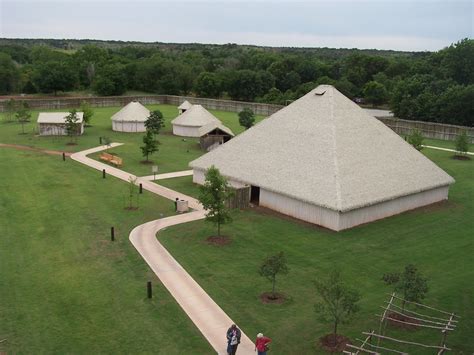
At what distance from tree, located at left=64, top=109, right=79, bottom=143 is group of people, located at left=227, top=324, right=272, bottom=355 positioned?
148 ft

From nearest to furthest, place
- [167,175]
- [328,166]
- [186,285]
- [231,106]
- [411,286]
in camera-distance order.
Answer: [411,286]
[186,285]
[328,166]
[167,175]
[231,106]

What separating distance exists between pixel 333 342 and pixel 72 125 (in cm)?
4599

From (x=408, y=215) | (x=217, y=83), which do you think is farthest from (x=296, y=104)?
(x=217, y=83)

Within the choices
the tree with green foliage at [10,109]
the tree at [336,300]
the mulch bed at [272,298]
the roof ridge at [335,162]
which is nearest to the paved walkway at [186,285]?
the mulch bed at [272,298]

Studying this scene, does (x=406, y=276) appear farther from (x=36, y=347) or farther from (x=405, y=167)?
(x=405, y=167)

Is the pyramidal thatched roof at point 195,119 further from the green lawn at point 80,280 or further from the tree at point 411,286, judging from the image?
the tree at point 411,286

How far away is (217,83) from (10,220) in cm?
7840

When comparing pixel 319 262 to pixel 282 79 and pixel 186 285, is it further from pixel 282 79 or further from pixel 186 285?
pixel 282 79

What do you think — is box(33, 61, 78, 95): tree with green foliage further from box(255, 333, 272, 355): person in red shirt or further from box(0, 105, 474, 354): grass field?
box(255, 333, 272, 355): person in red shirt

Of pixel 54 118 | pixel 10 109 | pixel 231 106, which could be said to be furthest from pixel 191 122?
pixel 10 109

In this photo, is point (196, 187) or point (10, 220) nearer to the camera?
point (10, 220)

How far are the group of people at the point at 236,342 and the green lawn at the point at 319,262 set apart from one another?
65.9 inches

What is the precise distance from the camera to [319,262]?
2666 cm

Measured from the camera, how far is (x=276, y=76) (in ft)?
401
